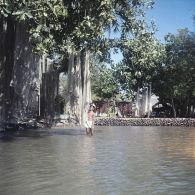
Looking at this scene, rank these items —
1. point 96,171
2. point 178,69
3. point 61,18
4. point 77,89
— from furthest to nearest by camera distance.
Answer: point 178,69 < point 77,89 < point 61,18 < point 96,171

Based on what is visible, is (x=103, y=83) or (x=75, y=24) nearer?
(x=75, y=24)

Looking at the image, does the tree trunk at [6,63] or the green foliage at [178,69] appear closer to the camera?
the tree trunk at [6,63]

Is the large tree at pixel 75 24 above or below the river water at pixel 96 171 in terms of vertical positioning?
above

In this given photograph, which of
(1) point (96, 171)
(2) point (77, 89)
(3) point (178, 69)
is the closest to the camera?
(1) point (96, 171)

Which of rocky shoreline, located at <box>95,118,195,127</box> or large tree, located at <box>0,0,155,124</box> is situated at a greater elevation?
large tree, located at <box>0,0,155,124</box>

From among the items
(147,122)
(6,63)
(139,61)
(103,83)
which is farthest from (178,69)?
(6,63)

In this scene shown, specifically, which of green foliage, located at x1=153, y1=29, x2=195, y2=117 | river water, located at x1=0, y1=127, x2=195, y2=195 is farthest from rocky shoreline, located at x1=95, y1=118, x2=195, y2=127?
river water, located at x1=0, y1=127, x2=195, y2=195

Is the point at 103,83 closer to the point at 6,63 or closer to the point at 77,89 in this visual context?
the point at 77,89

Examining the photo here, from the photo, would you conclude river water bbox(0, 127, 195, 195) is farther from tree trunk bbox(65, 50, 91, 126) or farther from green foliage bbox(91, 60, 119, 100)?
green foliage bbox(91, 60, 119, 100)

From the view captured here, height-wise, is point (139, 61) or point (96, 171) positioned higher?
point (139, 61)

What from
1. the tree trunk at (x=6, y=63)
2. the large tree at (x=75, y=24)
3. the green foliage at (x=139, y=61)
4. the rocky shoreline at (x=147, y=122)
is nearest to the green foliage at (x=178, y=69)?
the green foliage at (x=139, y=61)

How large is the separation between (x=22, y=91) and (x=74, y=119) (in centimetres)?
555

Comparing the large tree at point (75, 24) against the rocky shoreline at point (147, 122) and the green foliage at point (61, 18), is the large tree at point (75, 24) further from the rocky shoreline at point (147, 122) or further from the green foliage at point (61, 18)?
the rocky shoreline at point (147, 122)

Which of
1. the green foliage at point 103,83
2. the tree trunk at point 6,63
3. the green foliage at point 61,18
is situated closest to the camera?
the green foliage at point 61,18
